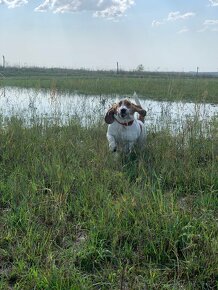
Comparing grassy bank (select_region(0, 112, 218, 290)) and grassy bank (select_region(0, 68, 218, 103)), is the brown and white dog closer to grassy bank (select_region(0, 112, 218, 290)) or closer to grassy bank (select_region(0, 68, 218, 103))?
grassy bank (select_region(0, 112, 218, 290))

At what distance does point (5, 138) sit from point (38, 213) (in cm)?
212

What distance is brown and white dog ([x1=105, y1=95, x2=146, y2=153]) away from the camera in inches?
186

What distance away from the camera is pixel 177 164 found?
4082 millimetres

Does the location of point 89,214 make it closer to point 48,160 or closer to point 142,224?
point 142,224

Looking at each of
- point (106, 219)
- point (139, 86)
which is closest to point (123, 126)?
point (106, 219)

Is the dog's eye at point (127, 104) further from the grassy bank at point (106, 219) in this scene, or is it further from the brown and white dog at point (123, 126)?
the grassy bank at point (106, 219)

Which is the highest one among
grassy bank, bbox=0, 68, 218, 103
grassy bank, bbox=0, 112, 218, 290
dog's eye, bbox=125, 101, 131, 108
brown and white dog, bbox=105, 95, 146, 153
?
grassy bank, bbox=0, 68, 218, 103

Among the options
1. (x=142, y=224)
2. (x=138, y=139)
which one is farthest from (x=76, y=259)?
(x=138, y=139)

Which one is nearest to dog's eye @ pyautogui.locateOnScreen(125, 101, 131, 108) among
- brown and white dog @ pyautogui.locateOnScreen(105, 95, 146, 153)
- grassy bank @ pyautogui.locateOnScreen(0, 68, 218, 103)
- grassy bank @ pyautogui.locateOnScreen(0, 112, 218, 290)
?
brown and white dog @ pyautogui.locateOnScreen(105, 95, 146, 153)

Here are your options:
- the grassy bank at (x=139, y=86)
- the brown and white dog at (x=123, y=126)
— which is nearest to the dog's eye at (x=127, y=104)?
the brown and white dog at (x=123, y=126)

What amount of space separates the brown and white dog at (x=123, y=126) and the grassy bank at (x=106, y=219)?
283mm

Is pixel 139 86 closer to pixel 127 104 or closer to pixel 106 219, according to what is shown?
pixel 127 104

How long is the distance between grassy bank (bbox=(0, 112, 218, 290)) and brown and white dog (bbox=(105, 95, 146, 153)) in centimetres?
28

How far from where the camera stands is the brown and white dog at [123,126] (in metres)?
4.73
